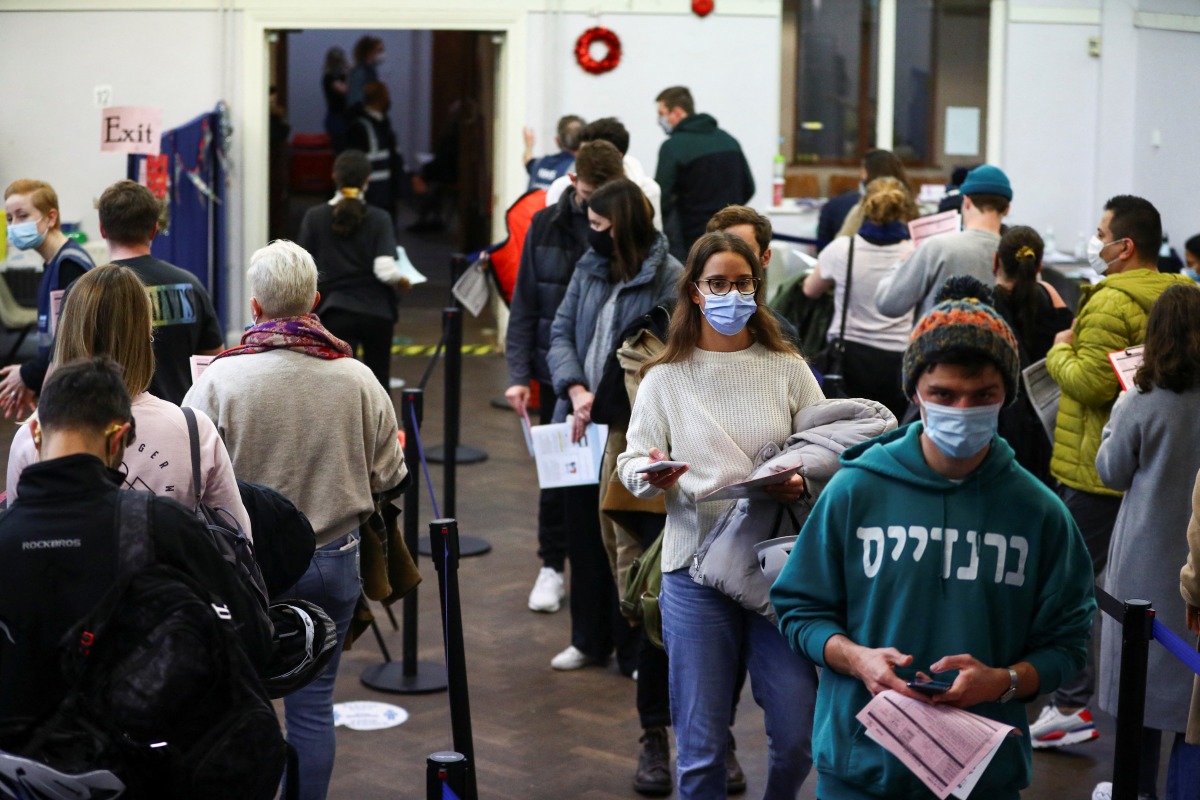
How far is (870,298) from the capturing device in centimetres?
731

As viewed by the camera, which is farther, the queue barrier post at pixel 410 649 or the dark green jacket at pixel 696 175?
the dark green jacket at pixel 696 175

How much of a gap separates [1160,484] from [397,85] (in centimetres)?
2259

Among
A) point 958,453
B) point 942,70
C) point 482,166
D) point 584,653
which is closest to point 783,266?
point 942,70

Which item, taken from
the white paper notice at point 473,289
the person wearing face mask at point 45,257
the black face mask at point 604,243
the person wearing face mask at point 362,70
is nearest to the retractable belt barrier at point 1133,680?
the black face mask at point 604,243

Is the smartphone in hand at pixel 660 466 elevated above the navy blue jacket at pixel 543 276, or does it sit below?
below

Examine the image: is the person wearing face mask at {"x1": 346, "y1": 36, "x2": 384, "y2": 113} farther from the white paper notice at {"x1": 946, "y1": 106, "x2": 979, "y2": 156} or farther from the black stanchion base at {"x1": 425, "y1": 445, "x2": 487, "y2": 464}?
the black stanchion base at {"x1": 425, "y1": 445, "x2": 487, "y2": 464}

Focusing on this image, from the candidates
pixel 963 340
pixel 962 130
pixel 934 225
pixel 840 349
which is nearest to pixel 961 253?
pixel 934 225

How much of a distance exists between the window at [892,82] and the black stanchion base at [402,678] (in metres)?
9.22

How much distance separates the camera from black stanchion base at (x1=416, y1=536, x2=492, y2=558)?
24.9 ft

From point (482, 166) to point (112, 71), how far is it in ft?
16.4

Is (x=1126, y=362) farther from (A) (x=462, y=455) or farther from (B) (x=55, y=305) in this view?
(A) (x=462, y=455)

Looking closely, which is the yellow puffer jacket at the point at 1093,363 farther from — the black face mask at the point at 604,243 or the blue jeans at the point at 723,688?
the blue jeans at the point at 723,688

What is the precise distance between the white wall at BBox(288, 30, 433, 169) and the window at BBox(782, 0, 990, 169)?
39.1 feet

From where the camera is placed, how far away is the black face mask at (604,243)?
209 inches
